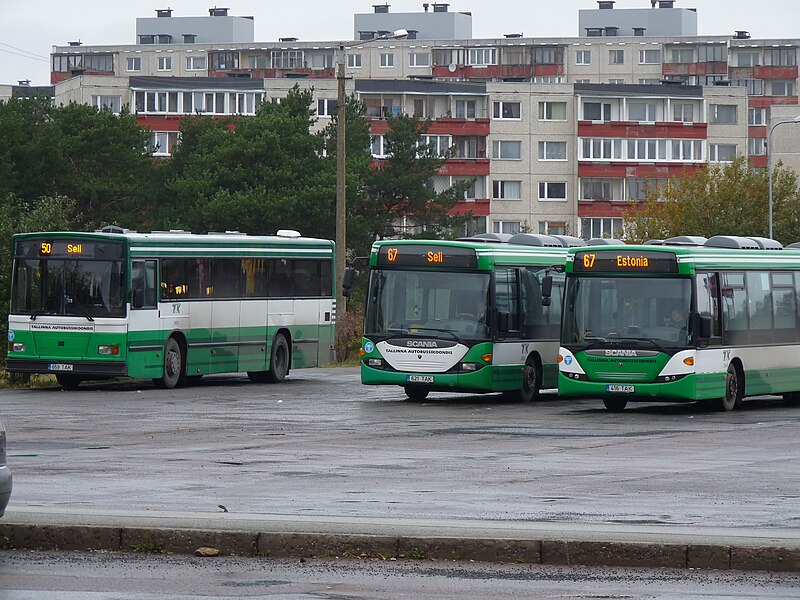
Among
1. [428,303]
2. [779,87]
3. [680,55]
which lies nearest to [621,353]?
[428,303]

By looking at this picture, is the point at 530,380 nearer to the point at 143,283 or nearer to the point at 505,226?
the point at 143,283

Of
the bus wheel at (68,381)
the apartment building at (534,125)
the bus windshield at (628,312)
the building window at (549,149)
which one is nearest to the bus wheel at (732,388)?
the bus windshield at (628,312)

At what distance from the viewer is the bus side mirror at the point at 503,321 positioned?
30312 millimetres

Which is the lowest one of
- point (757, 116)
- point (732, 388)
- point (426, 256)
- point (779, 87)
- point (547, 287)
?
point (732, 388)

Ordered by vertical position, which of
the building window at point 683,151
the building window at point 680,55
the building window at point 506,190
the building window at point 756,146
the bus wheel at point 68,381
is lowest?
the bus wheel at point 68,381

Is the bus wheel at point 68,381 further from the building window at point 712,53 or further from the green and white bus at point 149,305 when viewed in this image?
the building window at point 712,53

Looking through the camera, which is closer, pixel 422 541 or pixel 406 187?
pixel 422 541

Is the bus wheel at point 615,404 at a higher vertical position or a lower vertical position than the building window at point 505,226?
lower

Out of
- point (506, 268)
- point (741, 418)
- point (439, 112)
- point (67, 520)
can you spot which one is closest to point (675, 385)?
point (741, 418)

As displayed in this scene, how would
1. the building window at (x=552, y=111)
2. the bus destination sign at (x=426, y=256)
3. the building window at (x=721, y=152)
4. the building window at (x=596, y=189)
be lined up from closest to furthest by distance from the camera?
the bus destination sign at (x=426, y=256) < the building window at (x=552, y=111) < the building window at (x=596, y=189) < the building window at (x=721, y=152)

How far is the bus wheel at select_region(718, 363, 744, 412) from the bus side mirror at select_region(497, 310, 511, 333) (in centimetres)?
375

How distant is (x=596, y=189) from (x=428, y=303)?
9524cm

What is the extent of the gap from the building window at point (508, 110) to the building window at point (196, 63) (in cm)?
5299

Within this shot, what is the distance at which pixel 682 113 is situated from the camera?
409 feet
